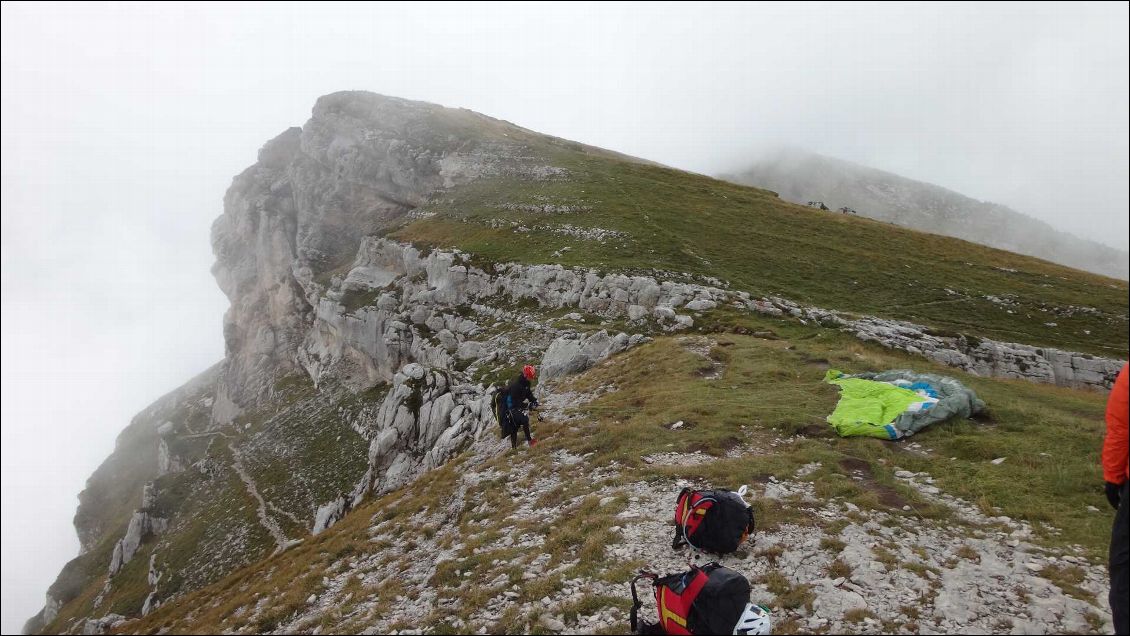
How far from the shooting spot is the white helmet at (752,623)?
28.7 feet

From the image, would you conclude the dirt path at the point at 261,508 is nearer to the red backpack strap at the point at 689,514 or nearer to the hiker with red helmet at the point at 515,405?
the hiker with red helmet at the point at 515,405

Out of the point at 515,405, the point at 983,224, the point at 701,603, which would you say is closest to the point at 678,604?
the point at 701,603

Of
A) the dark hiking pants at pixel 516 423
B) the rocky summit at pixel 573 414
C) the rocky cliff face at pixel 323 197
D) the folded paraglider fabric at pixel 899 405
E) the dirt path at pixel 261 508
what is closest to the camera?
the rocky summit at pixel 573 414

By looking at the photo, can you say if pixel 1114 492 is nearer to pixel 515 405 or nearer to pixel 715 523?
pixel 715 523

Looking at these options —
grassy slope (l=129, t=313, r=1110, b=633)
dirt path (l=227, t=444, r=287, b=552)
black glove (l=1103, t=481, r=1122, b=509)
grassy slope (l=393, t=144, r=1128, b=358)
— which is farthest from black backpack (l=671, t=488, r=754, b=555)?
dirt path (l=227, t=444, r=287, b=552)

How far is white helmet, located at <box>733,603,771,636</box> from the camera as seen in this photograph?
8758 millimetres

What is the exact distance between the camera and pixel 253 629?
1461 centimetres

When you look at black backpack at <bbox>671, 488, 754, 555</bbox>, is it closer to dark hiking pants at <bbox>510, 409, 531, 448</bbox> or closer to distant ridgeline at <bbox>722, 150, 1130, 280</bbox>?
dark hiking pants at <bbox>510, 409, 531, 448</bbox>

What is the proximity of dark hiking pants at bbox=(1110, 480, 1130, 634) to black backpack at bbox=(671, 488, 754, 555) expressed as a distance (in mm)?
5971

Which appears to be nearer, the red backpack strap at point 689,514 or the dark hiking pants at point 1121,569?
the dark hiking pants at point 1121,569

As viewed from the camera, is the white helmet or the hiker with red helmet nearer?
the white helmet

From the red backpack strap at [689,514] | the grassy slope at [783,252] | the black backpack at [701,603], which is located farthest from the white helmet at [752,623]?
the grassy slope at [783,252]

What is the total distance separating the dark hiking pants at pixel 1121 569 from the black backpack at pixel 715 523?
597 cm

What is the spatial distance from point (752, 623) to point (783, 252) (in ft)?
179
